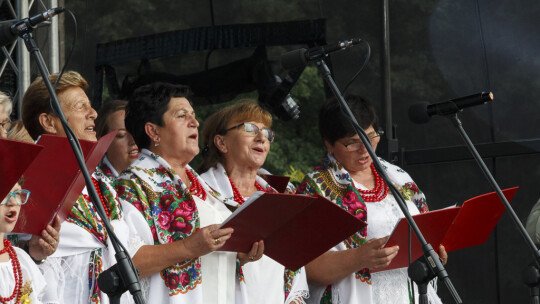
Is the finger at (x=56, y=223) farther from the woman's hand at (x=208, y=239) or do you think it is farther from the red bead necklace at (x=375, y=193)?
the red bead necklace at (x=375, y=193)

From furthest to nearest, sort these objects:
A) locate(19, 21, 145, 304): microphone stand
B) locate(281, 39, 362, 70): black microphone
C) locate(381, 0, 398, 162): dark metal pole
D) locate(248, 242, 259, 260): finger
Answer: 1. locate(381, 0, 398, 162): dark metal pole
2. locate(248, 242, 259, 260): finger
3. locate(281, 39, 362, 70): black microphone
4. locate(19, 21, 145, 304): microphone stand

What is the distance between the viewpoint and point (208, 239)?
2836 millimetres

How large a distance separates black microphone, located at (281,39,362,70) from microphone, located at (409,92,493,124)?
52 cm

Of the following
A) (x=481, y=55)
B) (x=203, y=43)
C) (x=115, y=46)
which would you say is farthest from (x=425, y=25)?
(x=115, y=46)

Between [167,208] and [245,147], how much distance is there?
1.88 feet

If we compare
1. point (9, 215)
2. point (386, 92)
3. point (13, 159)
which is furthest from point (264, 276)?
point (386, 92)

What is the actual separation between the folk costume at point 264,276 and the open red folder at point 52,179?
0.90m

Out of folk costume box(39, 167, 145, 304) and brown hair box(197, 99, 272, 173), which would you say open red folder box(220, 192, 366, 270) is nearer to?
folk costume box(39, 167, 145, 304)

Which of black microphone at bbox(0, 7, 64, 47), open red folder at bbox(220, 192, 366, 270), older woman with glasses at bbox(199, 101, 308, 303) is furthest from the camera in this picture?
older woman with glasses at bbox(199, 101, 308, 303)

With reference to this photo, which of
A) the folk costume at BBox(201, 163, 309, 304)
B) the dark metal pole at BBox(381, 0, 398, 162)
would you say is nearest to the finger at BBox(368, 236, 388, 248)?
the folk costume at BBox(201, 163, 309, 304)

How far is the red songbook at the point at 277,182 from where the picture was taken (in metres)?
3.85

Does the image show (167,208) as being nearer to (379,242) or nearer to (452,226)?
(379,242)

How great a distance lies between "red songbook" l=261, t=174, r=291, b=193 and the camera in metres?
3.85

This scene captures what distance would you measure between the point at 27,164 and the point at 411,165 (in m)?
3.56
